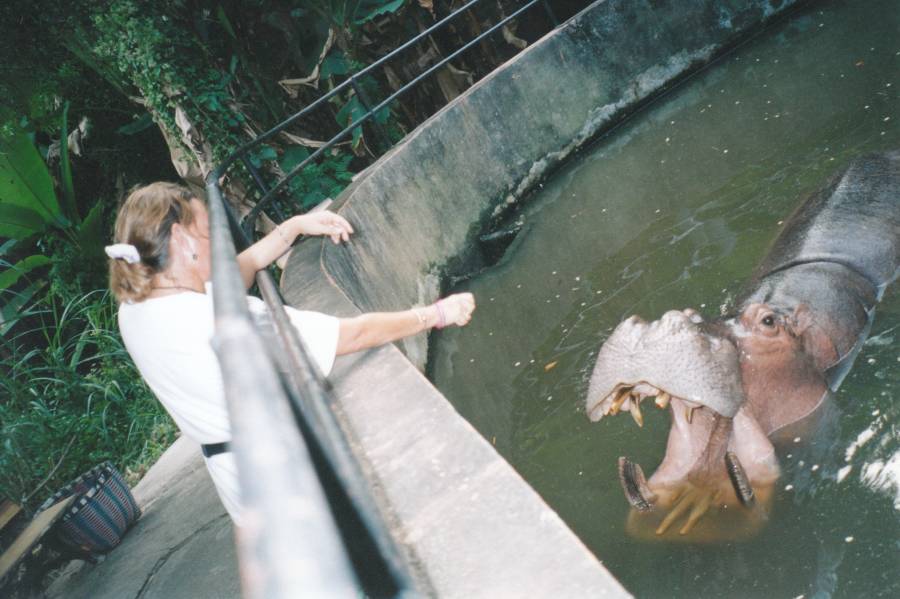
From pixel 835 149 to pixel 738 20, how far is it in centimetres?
319

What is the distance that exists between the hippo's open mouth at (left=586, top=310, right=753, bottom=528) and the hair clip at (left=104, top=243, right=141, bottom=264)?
1.47 m

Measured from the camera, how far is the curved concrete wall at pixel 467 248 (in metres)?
1.28

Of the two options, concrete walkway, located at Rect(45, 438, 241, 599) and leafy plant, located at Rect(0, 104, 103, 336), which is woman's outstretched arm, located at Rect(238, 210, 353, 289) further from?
leafy plant, located at Rect(0, 104, 103, 336)

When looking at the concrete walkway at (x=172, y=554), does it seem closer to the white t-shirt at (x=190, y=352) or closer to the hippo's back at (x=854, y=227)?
the white t-shirt at (x=190, y=352)

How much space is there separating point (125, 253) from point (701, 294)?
2.96 m

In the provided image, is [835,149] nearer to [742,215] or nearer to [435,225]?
[742,215]

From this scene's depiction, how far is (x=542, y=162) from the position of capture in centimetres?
667

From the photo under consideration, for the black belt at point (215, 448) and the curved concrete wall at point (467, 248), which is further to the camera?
the black belt at point (215, 448)

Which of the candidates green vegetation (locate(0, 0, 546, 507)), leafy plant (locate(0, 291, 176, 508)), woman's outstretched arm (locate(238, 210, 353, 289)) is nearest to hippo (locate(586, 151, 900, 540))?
woman's outstretched arm (locate(238, 210, 353, 289))

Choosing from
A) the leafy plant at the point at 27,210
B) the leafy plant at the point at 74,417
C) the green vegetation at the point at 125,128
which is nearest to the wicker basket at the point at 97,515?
the leafy plant at the point at 74,417

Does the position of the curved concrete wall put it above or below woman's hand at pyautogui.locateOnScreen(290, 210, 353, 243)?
below

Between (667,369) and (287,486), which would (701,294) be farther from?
(287,486)

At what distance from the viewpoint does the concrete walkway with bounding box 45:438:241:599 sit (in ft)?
8.55

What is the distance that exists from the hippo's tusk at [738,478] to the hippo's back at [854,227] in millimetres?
1432
